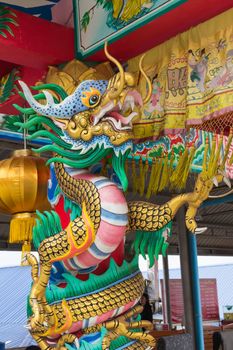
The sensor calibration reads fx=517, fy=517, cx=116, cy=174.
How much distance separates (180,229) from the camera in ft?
24.1

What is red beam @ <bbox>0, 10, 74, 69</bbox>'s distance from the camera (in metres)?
2.17

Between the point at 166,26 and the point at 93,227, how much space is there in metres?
0.80

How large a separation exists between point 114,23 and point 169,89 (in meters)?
0.34

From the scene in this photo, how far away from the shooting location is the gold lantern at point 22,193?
2395 millimetres

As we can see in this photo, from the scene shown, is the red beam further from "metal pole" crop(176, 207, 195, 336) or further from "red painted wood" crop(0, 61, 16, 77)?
"metal pole" crop(176, 207, 195, 336)

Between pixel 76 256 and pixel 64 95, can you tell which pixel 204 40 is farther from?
pixel 76 256

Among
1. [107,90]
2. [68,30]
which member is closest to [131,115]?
[107,90]

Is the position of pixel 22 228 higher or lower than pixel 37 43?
lower

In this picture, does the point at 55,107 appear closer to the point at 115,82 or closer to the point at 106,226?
the point at 115,82

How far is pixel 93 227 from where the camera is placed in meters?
1.80

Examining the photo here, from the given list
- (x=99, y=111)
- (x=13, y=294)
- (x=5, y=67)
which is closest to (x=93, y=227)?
(x=99, y=111)

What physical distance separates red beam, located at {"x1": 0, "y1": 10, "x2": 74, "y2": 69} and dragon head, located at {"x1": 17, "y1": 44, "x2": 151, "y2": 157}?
0.35m

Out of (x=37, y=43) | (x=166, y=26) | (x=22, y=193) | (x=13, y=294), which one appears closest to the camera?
(x=166, y=26)

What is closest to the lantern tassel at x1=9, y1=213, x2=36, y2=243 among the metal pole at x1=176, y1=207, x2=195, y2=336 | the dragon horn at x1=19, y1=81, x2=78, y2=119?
the dragon horn at x1=19, y1=81, x2=78, y2=119
